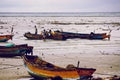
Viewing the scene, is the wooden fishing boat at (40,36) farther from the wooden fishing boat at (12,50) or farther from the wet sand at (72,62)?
the wooden fishing boat at (12,50)

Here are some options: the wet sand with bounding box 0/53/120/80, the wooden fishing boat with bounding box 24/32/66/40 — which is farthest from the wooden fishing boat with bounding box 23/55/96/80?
the wooden fishing boat with bounding box 24/32/66/40

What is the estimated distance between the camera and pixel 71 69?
46.4ft

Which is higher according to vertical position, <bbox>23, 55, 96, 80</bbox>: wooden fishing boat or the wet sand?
<bbox>23, 55, 96, 80</bbox>: wooden fishing boat

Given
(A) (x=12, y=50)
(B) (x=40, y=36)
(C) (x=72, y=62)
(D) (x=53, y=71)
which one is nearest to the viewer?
(D) (x=53, y=71)

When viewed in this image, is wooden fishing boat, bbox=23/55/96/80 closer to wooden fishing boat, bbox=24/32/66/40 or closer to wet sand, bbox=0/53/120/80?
wet sand, bbox=0/53/120/80

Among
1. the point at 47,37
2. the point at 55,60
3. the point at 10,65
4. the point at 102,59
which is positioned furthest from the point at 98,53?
the point at 47,37

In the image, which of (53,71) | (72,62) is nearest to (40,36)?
(72,62)

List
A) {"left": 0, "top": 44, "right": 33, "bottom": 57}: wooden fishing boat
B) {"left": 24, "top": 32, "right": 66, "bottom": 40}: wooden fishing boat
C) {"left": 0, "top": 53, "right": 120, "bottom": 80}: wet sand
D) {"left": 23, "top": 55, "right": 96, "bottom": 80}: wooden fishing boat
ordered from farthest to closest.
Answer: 1. {"left": 24, "top": 32, "right": 66, "bottom": 40}: wooden fishing boat
2. {"left": 0, "top": 44, "right": 33, "bottom": 57}: wooden fishing boat
3. {"left": 0, "top": 53, "right": 120, "bottom": 80}: wet sand
4. {"left": 23, "top": 55, "right": 96, "bottom": 80}: wooden fishing boat

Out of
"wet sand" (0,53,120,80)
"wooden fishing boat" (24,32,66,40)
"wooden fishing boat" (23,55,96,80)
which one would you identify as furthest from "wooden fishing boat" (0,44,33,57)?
"wooden fishing boat" (24,32,66,40)

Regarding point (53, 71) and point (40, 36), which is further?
point (40, 36)

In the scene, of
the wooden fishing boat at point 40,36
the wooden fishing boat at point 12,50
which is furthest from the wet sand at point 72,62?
the wooden fishing boat at point 40,36

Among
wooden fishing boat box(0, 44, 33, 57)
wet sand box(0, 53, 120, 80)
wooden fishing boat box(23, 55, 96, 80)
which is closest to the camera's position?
wooden fishing boat box(23, 55, 96, 80)

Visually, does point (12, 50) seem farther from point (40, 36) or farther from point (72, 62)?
point (40, 36)

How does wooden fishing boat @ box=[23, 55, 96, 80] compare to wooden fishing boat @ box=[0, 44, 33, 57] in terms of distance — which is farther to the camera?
wooden fishing boat @ box=[0, 44, 33, 57]
